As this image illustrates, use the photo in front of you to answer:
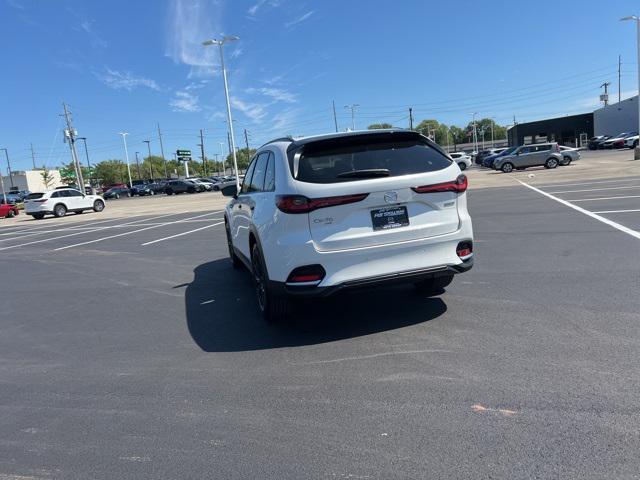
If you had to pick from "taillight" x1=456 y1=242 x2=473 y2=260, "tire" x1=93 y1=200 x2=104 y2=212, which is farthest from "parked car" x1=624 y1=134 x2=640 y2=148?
"taillight" x1=456 y1=242 x2=473 y2=260

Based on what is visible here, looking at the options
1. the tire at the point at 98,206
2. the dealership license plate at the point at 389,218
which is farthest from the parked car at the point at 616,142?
the dealership license plate at the point at 389,218

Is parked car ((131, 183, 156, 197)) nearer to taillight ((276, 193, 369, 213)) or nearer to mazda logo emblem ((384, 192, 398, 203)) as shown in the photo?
taillight ((276, 193, 369, 213))

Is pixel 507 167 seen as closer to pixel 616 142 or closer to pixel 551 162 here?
pixel 551 162

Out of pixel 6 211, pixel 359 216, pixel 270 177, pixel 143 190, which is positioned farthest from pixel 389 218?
pixel 143 190

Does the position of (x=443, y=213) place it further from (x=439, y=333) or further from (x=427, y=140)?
(x=439, y=333)

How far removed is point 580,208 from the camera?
12.0 metres

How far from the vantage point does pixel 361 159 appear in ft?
14.8

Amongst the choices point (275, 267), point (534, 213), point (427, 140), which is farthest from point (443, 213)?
point (534, 213)

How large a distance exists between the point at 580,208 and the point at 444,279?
8.35 meters

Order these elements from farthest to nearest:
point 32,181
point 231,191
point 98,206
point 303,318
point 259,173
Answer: point 32,181, point 98,206, point 231,191, point 259,173, point 303,318

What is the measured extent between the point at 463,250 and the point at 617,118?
3098 inches

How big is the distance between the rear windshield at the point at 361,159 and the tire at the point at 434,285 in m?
1.44

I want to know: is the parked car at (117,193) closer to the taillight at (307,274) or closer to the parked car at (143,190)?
the parked car at (143,190)

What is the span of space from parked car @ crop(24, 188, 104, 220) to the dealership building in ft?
219
